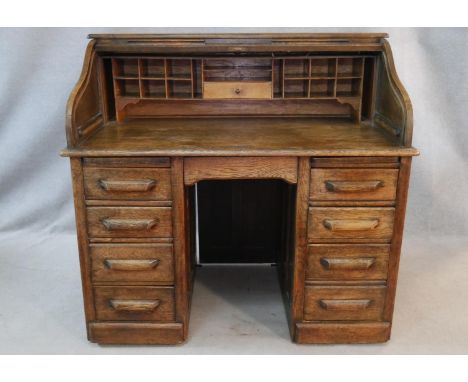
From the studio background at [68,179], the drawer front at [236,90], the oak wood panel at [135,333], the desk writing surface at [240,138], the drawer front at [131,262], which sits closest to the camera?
the desk writing surface at [240,138]

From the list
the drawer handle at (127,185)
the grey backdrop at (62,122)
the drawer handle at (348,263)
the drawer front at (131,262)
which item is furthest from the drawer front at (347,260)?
the grey backdrop at (62,122)

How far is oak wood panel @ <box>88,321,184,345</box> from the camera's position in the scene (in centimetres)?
235

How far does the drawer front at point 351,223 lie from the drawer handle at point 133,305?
2.55 feet

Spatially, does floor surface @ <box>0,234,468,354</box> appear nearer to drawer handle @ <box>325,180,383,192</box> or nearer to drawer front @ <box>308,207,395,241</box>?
drawer front @ <box>308,207,395,241</box>

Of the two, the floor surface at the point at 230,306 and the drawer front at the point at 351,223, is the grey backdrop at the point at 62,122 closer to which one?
the floor surface at the point at 230,306

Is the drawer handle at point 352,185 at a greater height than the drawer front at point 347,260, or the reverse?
the drawer handle at point 352,185

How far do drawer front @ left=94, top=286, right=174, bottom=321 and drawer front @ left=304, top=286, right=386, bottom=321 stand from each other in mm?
640

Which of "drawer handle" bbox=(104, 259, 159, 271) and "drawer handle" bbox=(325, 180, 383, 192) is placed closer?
"drawer handle" bbox=(325, 180, 383, 192)

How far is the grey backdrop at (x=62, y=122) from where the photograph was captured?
125 inches

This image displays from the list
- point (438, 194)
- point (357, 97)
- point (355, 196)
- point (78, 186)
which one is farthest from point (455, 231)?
point (78, 186)

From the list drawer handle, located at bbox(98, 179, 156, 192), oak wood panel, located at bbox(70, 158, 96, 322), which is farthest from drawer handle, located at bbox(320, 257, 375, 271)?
oak wood panel, located at bbox(70, 158, 96, 322)

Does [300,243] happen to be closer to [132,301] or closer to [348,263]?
[348,263]

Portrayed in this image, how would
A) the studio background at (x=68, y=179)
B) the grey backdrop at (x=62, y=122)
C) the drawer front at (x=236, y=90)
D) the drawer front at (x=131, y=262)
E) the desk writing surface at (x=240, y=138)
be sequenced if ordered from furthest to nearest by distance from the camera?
the grey backdrop at (x=62, y=122)
the studio background at (x=68, y=179)
the drawer front at (x=236, y=90)
the drawer front at (x=131, y=262)
the desk writing surface at (x=240, y=138)

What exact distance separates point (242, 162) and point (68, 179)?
1.72 m
